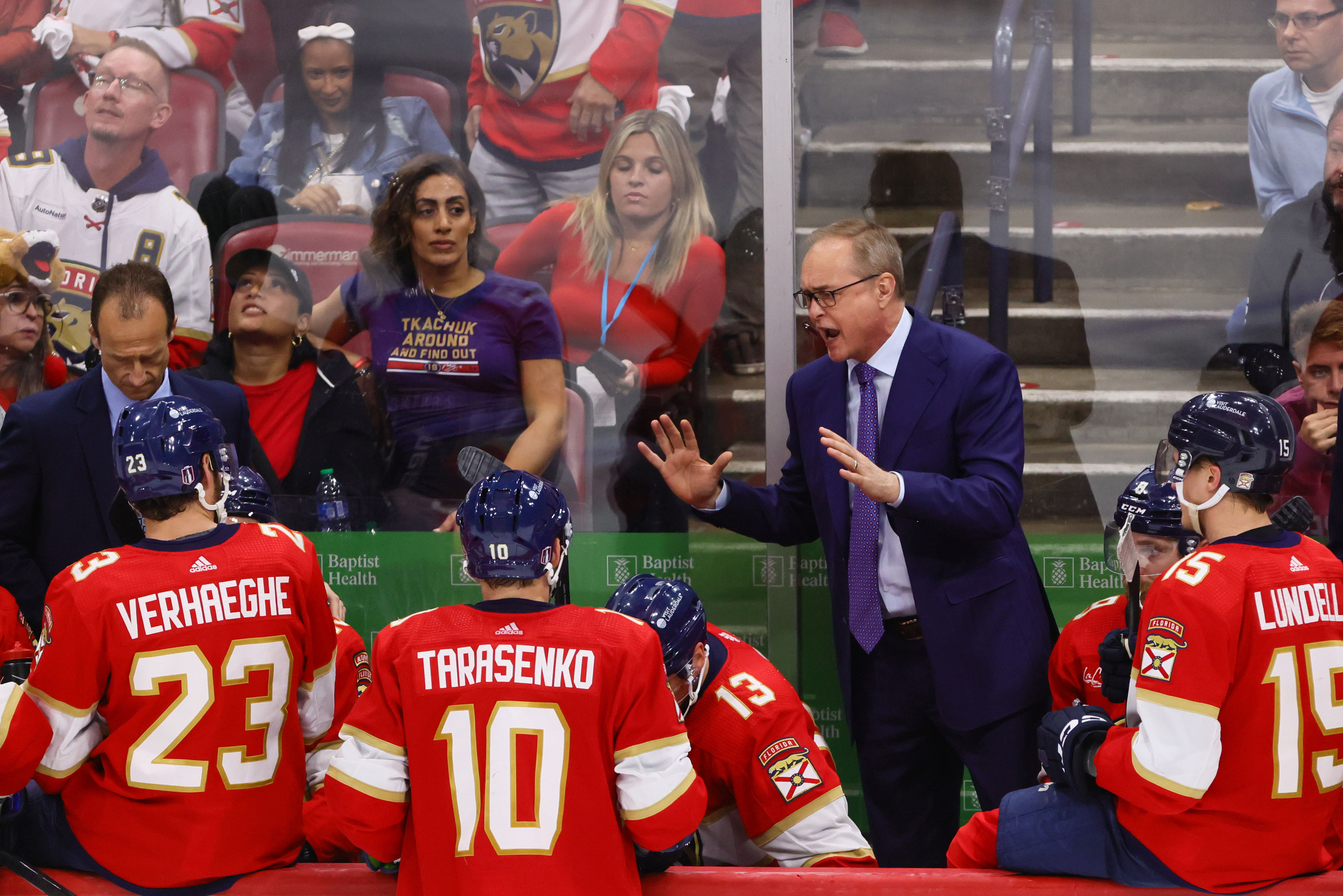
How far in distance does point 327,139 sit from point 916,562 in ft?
8.37

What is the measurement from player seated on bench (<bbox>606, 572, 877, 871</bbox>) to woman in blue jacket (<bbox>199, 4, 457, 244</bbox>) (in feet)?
6.77

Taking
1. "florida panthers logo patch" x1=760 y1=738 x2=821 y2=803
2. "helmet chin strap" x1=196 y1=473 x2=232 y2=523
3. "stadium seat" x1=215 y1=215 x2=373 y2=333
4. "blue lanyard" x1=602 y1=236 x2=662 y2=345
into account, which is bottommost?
"florida panthers logo patch" x1=760 y1=738 x2=821 y2=803

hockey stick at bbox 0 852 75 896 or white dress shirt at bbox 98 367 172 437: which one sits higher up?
white dress shirt at bbox 98 367 172 437

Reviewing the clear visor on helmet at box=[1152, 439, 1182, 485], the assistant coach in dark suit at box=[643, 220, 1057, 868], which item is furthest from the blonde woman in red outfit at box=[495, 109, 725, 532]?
the clear visor on helmet at box=[1152, 439, 1182, 485]

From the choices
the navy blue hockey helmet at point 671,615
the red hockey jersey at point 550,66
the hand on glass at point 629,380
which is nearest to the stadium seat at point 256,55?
the red hockey jersey at point 550,66

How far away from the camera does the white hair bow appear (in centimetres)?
444

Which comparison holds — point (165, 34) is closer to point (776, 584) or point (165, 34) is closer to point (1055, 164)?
point (776, 584)

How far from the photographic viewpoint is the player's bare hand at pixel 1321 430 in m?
4.11

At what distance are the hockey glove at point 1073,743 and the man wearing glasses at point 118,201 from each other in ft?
10.7

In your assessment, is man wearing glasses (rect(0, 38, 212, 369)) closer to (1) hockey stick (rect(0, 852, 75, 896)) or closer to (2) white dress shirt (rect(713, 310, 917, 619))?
(1) hockey stick (rect(0, 852, 75, 896))

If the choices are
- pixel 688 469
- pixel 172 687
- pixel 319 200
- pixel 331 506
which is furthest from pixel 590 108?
pixel 172 687

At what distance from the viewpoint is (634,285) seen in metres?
4.37

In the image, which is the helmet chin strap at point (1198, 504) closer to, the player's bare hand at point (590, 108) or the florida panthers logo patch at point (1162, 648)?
the florida panthers logo patch at point (1162, 648)

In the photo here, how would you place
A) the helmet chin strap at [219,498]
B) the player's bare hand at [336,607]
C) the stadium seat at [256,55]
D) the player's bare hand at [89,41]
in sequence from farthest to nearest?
the player's bare hand at [89,41] < the stadium seat at [256,55] < the player's bare hand at [336,607] < the helmet chin strap at [219,498]
